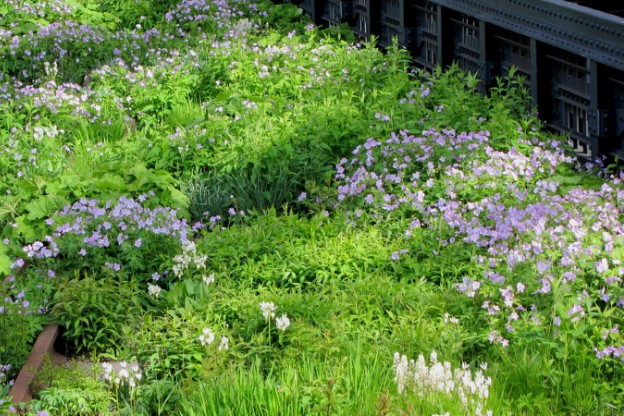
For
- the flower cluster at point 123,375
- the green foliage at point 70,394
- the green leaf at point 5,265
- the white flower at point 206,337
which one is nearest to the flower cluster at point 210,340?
the white flower at point 206,337

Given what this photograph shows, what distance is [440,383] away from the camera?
13.6ft

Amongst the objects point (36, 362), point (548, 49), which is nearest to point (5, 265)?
point (36, 362)

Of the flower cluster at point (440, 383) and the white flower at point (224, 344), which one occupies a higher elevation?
the flower cluster at point (440, 383)

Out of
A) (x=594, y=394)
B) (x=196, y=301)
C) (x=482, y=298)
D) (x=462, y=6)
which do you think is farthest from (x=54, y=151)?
(x=594, y=394)

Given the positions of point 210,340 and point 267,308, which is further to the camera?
point 267,308

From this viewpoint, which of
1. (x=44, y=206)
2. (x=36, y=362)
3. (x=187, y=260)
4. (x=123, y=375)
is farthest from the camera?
(x=44, y=206)

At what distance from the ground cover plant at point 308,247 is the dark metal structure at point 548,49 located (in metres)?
0.21

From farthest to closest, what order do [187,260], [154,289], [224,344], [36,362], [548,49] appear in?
[548,49] < [187,260] < [154,289] < [36,362] < [224,344]

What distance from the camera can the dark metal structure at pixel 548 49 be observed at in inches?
275

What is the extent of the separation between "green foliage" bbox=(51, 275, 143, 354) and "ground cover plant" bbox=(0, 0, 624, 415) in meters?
0.02

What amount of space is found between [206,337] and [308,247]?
1172mm

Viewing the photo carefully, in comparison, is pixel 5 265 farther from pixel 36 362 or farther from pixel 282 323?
pixel 282 323

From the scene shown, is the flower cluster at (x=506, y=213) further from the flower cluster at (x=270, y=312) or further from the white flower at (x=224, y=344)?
the white flower at (x=224, y=344)

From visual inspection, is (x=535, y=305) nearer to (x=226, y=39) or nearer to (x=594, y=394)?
(x=594, y=394)
